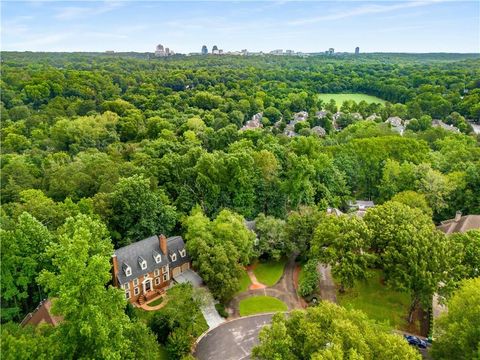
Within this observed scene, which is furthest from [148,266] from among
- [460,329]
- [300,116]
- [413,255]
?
[300,116]

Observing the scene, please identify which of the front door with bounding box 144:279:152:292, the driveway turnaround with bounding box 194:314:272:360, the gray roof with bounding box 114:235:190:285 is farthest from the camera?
the front door with bounding box 144:279:152:292

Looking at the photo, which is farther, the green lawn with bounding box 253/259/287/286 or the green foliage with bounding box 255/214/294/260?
the green foliage with bounding box 255/214/294/260

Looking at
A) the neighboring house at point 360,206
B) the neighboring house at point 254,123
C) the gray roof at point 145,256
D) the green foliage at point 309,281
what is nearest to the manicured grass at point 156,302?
the gray roof at point 145,256

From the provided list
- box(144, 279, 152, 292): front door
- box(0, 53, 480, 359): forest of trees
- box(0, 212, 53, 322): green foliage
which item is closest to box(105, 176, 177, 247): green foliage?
box(0, 53, 480, 359): forest of trees

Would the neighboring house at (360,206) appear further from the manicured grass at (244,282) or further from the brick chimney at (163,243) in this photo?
the brick chimney at (163,243)

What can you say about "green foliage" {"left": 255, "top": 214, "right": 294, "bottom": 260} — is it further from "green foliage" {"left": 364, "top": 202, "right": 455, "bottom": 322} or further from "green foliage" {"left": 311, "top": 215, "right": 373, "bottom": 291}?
"green foliage" {"left": 364, "top": 202, "right": 455, "bottom": 322}

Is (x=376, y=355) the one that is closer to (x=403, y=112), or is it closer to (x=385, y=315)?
(x=385, y=315)

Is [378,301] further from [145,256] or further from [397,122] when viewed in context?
[397,122]
